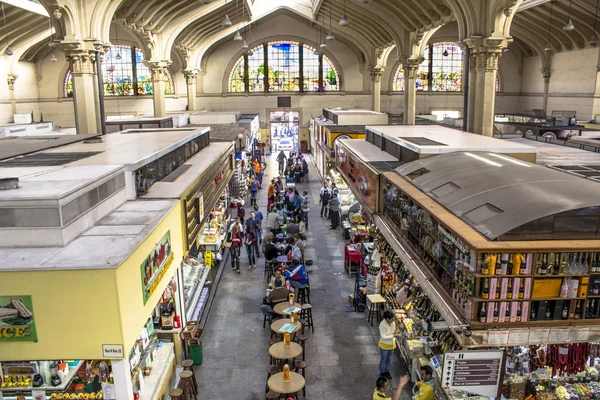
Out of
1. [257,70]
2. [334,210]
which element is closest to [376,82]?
[257,70]

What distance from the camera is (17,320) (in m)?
4.53

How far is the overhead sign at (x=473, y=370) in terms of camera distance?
5188 millimetres

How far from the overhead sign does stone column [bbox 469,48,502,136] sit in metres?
8.67

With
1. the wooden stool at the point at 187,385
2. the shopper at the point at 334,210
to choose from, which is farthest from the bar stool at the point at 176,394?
the shopper at the point at 334,210

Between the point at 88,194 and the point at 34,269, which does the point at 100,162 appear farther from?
the point at 34,269

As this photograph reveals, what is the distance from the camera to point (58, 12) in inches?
457

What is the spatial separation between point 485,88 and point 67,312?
10.9 m

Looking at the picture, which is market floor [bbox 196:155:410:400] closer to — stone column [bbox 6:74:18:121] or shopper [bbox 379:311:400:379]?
shopper [bbox 379:311:400:379]

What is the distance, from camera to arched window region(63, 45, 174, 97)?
31.1m

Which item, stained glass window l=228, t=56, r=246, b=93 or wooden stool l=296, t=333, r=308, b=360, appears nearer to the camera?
wooden stool l=296, t=333, r=308, b=360

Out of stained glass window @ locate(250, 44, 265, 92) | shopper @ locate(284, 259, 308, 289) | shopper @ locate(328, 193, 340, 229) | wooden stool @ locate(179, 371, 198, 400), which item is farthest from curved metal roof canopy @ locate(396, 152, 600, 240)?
stained glass window @ locate(250, 44, 265, 92)

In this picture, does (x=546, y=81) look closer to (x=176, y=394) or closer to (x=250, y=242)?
(x=250, y=242)

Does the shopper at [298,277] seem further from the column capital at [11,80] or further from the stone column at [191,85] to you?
the column capital at [11,80]

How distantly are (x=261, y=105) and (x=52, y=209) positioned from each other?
28739 millimetres
